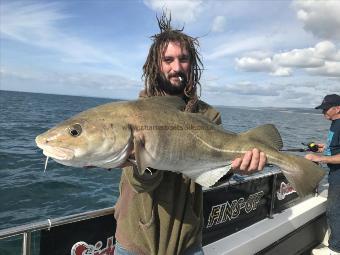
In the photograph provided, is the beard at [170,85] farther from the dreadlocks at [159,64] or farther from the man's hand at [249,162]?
the man's hand at [249,162]

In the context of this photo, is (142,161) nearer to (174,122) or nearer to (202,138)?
(174,122)

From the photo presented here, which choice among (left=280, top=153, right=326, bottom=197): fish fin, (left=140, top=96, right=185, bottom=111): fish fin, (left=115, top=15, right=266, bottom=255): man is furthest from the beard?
(left=280, top=153, right=326, bottom=197): fish fin

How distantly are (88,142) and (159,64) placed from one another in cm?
108

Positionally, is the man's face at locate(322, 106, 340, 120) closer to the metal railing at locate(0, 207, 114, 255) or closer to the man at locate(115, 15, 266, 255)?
the man at locate(115, 15, 266, 255)

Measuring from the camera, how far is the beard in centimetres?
320

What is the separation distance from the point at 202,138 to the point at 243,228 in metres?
3.02

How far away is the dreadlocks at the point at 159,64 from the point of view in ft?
10.7

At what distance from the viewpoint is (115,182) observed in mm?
13453

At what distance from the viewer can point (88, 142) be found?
8.18 ft

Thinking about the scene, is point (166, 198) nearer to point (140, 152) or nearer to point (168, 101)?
point (140, 152)

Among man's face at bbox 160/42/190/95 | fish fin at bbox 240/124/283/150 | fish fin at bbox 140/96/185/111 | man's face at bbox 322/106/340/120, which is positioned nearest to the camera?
fish fin at bbox 140/96/185/111

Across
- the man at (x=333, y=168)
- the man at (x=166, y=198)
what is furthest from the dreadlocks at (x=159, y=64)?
the man at (x=333, y=168)

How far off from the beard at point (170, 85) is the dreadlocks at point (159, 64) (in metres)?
0.02

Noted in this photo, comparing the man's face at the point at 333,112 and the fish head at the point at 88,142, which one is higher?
the man's face at the point at 333,112
